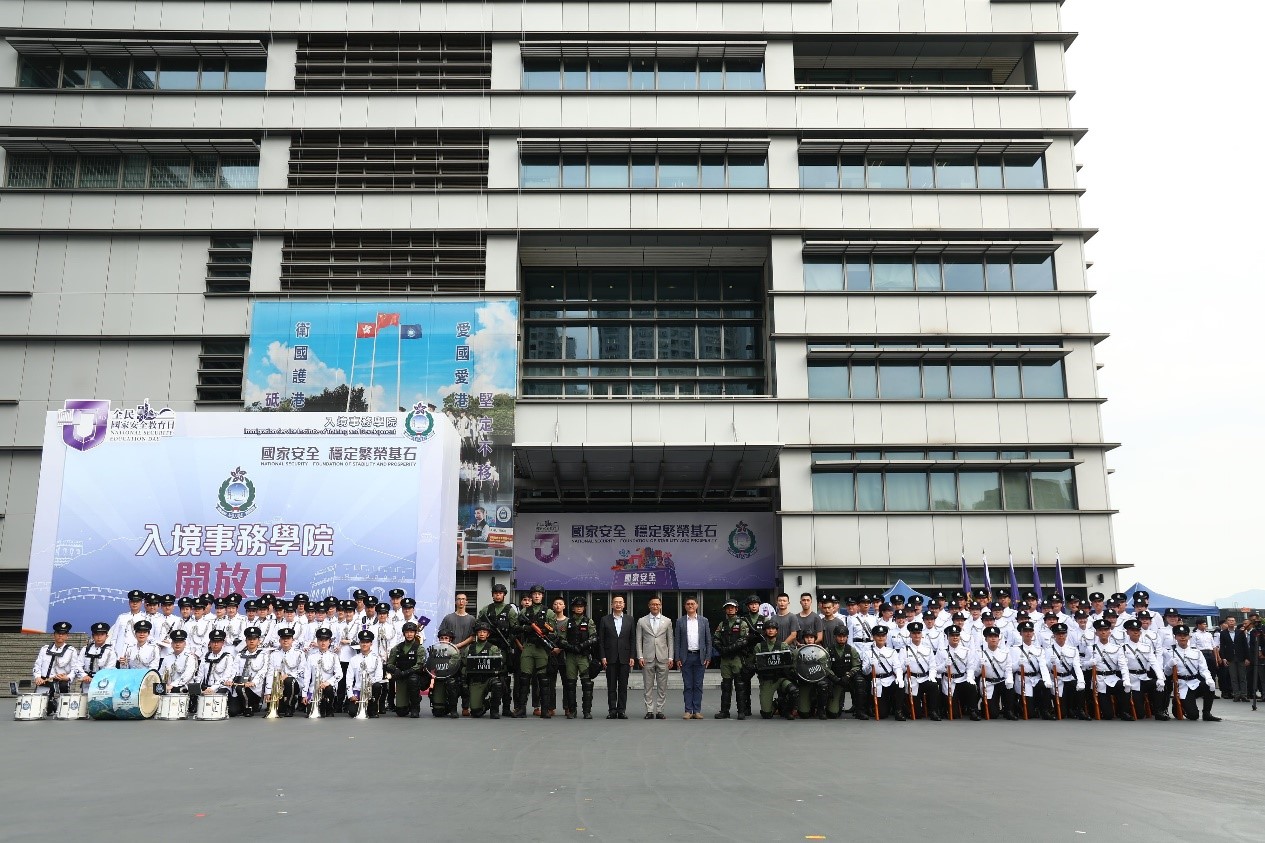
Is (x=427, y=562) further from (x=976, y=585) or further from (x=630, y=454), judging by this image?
(x=976, y=585)

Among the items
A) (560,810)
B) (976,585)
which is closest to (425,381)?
(976,585)

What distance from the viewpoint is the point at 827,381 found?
86.8ft

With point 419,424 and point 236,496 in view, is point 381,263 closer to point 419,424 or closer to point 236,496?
point 419,424

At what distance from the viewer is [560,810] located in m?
5.99

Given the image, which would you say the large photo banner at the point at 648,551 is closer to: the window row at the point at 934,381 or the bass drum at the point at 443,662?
the window row at the point at 934,381

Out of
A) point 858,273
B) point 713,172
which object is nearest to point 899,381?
point 858,273

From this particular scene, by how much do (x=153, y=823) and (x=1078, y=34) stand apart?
102 feet

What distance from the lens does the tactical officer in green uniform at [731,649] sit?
1330 cm

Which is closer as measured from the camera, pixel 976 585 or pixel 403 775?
pixel 403 775

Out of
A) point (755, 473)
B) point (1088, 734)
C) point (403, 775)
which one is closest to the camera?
point (403, 775)

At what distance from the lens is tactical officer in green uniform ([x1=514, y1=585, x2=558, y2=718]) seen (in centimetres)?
1332

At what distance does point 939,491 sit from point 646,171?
12.3m

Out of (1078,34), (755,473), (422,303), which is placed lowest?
(755,473)

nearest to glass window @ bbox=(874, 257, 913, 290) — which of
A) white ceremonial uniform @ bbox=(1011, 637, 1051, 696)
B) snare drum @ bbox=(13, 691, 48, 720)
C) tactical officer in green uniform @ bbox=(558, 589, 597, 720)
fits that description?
white ceremonial uniform @ bbox=(1011, 637, 1051, 696)
